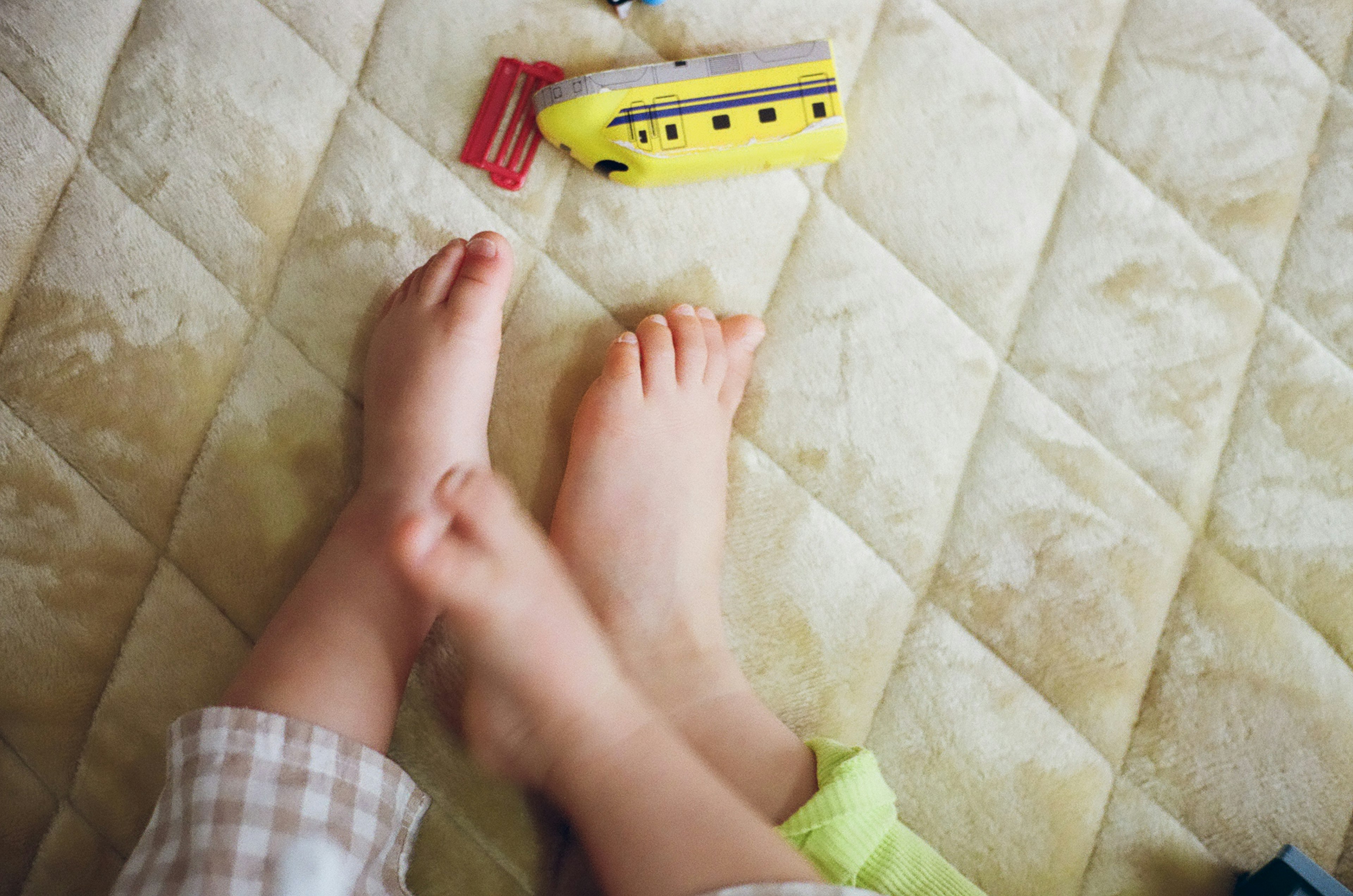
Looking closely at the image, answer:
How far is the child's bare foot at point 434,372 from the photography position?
0.64 m

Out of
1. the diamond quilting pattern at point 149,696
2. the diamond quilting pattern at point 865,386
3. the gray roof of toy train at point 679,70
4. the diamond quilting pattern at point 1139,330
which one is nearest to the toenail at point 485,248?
the gray roof of toy train at point 679,70

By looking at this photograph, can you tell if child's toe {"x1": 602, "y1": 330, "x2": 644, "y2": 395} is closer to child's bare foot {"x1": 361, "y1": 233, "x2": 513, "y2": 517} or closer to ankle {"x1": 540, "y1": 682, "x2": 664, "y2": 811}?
child's bare foot {"x1": 361, "y1": 233, "x2": 513, "y2": 517}

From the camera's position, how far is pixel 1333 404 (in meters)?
0.72

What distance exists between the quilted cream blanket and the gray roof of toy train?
51 millimetres

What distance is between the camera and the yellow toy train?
65cm

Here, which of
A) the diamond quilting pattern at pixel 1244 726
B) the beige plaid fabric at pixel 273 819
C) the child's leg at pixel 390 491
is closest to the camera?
the beige plaid fabric at pixel 273 819

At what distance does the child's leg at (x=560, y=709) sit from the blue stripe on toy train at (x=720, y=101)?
0.30 metres

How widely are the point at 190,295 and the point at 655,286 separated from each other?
36cm

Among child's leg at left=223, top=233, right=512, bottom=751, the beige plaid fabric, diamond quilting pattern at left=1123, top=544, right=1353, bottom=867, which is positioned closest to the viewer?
the beige plaid fabric

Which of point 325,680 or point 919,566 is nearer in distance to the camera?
point 325,680

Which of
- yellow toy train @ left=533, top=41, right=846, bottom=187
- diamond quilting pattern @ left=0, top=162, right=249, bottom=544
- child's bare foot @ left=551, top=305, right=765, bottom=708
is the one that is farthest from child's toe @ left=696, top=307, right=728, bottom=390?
diamond quilting pattern @ left=0, top=162, right=249, bottom=544

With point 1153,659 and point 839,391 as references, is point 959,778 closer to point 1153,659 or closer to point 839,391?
point 1153,659

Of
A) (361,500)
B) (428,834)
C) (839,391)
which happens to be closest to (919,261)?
(839,391)

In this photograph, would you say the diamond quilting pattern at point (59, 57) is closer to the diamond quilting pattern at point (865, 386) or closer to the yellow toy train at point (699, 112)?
the yellow toy train at point (699, 112)
